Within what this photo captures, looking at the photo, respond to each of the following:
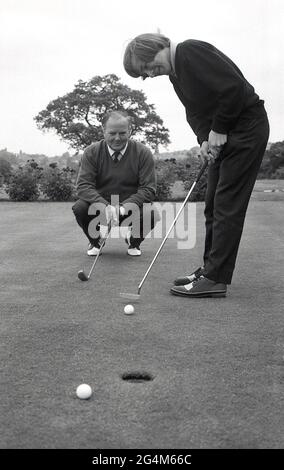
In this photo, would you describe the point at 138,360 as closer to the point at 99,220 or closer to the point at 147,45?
the point at 147,45

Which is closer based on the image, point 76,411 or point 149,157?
point 76,411

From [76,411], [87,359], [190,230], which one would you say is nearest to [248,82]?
[87,359]

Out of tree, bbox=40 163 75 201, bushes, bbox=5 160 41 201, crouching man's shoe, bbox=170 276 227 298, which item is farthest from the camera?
tree, bbox=40 163 75 201

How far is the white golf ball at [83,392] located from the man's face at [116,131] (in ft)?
12.3

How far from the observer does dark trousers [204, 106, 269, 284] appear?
4.18m

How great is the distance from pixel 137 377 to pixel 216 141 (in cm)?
199

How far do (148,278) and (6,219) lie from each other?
5.66 metres

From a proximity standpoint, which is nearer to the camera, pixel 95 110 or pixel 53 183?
pixel 53 183

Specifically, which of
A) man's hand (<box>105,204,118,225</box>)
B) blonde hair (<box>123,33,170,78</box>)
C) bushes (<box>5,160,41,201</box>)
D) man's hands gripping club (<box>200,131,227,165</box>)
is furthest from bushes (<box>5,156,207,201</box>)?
blonde hair (<box>123,33,170,78</box>)

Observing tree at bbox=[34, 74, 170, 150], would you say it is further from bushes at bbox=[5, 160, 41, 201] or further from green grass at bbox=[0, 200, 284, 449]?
green grass at bbox=[0, 200, 284, 449]

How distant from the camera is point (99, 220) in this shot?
6.30 meters

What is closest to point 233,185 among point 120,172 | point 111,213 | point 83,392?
point 111,213
